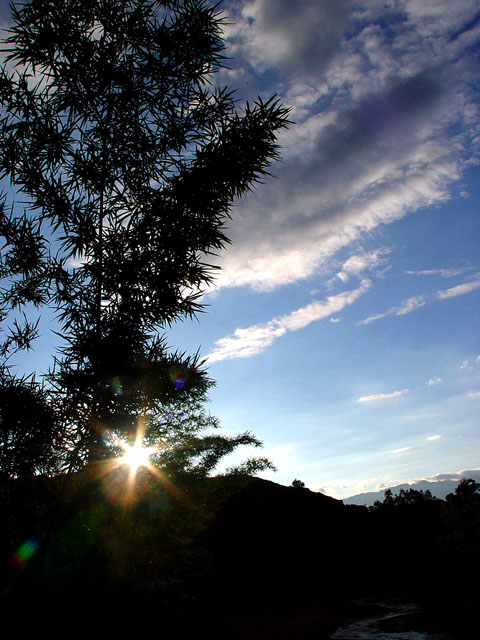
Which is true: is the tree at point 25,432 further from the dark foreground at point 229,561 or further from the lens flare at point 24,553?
the lens flare at point 24,553

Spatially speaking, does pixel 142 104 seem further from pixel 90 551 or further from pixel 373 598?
pixel 373 598

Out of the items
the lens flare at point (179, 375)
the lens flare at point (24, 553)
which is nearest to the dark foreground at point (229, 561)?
the lens flare at point (24, 553)

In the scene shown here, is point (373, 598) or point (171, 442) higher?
point (171, 442)

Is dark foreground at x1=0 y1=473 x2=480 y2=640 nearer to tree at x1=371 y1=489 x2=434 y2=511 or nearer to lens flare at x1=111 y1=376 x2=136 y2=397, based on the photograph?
tree at x1=371 y1=489 x2=434 y2=511

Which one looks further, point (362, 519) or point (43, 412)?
point (362, 519)

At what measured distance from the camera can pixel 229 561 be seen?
10039 millimetres

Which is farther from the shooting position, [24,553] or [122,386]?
[122,386]

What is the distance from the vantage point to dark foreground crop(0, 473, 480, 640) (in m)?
3.75

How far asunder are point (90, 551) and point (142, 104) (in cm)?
673

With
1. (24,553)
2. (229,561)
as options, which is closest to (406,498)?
(229,561)

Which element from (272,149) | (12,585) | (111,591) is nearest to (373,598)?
(111,591)

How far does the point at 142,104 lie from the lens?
23.7 feet

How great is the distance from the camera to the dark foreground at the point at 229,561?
12.3 feet

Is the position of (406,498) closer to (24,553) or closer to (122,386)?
(122,386)
